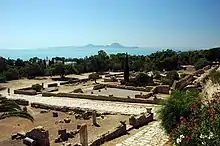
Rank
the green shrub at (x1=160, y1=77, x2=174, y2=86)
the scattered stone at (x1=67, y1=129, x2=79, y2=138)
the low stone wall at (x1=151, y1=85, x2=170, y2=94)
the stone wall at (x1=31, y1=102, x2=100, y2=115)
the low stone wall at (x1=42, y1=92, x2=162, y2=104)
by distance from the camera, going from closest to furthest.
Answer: the scattered stone at (x1=67, y1=129, x2=79, y2=138) → the stone wall at (x1=31, y1=102, x2=100, y2=115) → the low stone wall at (x1=42, y1=92, x2=162, y2=104) → the low stone wall at (x1=151, y1=85, x2=170, y2=94) → the green shrub at (x1=160, y1=77, x2=174, y2=86)

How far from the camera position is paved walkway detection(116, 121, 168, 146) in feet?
58.7

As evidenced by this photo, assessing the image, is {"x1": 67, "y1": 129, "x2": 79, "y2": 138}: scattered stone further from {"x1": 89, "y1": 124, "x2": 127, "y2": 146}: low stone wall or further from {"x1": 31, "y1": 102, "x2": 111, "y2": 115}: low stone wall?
{"x1": 31, "y1": 102, "x2": 111, "y2": 115}: low stone wall

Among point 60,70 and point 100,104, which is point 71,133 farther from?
point 60,70

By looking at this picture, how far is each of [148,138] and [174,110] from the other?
2.53 meters

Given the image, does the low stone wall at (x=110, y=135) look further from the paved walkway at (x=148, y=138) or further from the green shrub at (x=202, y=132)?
the green shrub at (x=202, y=132)

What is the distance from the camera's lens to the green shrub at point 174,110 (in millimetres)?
17734

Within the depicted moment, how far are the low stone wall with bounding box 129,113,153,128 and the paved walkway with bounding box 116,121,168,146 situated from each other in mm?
1661

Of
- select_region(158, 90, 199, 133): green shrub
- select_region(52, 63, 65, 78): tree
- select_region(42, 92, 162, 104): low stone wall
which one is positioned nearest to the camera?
select_region(158, 90, 199, 133): green shrub

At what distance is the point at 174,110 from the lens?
18016mm

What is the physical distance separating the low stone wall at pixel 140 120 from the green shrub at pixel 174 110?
4868mm

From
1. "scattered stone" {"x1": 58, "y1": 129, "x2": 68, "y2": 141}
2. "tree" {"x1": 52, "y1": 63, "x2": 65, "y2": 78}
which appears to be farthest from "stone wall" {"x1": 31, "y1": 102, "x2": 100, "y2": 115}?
"tree" {"x1": 52, "y1": 63, "x2": 65, "y2": 78}

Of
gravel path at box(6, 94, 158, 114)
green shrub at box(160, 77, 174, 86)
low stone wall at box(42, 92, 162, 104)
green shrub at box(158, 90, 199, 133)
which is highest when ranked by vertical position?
green shrub at box(158, 90, 199, 133)

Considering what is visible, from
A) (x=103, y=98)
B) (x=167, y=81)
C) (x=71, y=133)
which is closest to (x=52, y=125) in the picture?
(x=71, y=133)

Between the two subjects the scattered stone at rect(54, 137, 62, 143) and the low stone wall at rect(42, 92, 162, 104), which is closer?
the scattered stone at rect(54, 137, 62, 143)
